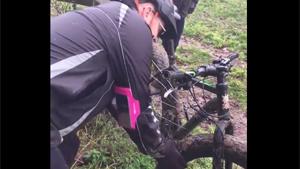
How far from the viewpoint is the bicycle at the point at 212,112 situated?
133 centimetres

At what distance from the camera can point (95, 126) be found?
1470mm

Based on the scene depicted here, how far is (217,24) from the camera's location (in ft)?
4.52

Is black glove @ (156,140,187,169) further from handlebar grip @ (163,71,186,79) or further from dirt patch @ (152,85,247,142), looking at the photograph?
handlebar grip @ (163,71,186,79)

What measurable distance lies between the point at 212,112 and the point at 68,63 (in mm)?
460

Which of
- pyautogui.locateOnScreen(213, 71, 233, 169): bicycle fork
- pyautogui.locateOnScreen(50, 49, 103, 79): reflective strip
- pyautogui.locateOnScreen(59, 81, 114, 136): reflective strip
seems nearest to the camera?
pyautogui.locateOnScreen(50, 49, 103, 79): reflective strip

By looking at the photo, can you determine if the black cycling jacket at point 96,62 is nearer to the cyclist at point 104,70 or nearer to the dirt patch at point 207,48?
the cyclist at point 104,70

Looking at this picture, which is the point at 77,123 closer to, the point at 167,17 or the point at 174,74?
the point at 174,74

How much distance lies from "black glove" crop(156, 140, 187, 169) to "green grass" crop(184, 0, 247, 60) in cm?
33

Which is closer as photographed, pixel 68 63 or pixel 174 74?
pixel 68 63

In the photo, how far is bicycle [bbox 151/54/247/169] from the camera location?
1.33m

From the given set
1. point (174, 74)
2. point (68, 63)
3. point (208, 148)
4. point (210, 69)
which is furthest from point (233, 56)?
point (68, 63)

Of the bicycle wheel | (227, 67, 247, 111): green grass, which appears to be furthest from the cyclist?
(227, 67, 247, 111): green grass
